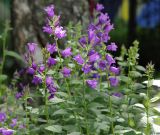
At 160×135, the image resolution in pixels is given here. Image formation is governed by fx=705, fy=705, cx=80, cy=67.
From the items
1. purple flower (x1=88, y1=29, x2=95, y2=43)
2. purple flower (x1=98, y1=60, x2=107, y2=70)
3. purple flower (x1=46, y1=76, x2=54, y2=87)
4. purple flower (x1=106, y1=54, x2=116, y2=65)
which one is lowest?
purple flower (x1=46, y1=76, x2=54, y2=87)

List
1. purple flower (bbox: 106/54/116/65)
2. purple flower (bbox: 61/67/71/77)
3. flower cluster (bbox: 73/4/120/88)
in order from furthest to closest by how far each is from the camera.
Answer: purple flower (bbox: 61/67/71/77) < purple flower (bbox: 106/54/116/65) < flower cluster (bbox: 73/4/120/88)

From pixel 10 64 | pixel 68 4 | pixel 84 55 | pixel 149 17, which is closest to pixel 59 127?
pixel 84 55

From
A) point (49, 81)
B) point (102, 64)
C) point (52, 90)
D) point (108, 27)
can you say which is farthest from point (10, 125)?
point (108, 27)

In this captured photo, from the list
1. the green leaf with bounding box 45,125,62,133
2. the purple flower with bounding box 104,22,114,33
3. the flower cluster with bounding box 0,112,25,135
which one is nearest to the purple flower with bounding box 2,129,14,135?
the flower cluster with bounding box 0,112,25,135

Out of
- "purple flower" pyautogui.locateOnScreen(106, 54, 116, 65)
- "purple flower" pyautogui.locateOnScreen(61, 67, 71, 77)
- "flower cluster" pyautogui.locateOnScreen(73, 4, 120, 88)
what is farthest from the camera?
"purple flower" pyautogui.locateOnScreen(61, 67, 71, 77)

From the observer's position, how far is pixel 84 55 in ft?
12.2

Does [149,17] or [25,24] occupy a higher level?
[149,17]

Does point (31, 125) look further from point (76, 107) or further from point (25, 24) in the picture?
point (25, 24)

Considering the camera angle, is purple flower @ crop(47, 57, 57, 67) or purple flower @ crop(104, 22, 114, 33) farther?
purple flower @ crop(104, 22, 114, 33)

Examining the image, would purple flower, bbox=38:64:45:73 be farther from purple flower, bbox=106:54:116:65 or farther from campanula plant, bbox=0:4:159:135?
purple flower, bbox=106:54:116:65

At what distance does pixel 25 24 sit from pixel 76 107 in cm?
260

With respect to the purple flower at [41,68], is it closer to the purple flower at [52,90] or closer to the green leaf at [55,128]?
the purple flower at [52,90]

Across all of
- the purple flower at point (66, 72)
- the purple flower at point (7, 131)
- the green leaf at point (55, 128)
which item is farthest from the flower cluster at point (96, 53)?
the purple flower at point (7, 131)

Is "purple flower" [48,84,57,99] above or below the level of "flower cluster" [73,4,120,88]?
below
